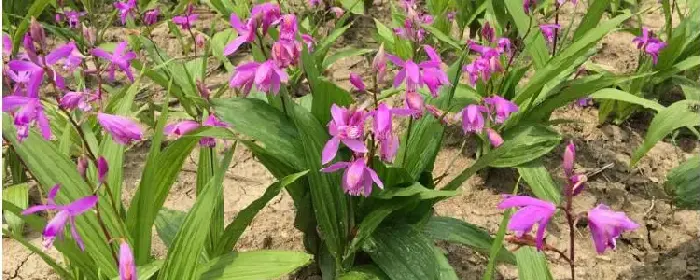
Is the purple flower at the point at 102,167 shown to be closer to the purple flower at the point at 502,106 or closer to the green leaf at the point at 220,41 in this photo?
the purple flower at the point at 502,106

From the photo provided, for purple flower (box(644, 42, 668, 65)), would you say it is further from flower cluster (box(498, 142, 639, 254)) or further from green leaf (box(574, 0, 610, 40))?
flower cluster (box(498, 142, 639, 254))

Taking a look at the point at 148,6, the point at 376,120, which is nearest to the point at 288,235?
the point at 376,120

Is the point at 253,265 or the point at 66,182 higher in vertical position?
the point at 66,182

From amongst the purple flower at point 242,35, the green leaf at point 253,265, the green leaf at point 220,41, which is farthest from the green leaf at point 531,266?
the green leaf at point 220,41

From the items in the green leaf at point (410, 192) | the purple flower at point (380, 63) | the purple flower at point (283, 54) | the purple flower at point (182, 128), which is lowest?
the green leaf at point (410, 192)

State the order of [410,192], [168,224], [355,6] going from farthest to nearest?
[355,6] < [168,224] < [410,192]

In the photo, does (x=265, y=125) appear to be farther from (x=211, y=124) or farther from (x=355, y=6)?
(x=355, y=6)

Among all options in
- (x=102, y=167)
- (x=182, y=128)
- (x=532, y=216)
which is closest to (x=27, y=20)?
(x=182, y=128)
